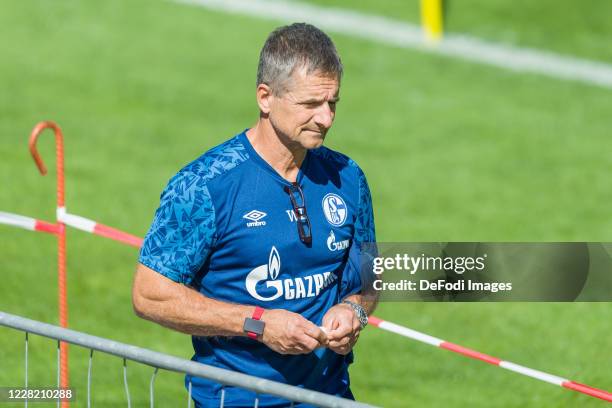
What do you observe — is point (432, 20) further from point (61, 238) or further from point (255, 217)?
point (255, 217)

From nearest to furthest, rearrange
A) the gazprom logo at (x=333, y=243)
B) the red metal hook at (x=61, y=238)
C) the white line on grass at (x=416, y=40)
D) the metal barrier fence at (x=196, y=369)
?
1. the metal barrier fence at (x=196, y=369)
2. the gazprom logo at (x=333, y=243)
3. the red metal hook at (x=61, y=238)
4. the white line on grass at (x=416, y=40)

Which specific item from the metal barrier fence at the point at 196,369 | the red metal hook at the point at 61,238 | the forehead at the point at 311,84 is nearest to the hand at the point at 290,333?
the metal barrier fence at the point at 196,369

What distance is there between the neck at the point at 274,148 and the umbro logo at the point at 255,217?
8.9 inches

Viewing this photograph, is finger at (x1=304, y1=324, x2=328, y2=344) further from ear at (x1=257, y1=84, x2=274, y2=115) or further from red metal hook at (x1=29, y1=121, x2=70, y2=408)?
red metal hook at (x1=29, y1=121, x2=70, y2=408)

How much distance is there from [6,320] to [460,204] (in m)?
9.18

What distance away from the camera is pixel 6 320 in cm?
472

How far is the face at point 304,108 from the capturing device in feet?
15.8

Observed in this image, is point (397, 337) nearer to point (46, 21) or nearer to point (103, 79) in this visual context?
point (103, 79)

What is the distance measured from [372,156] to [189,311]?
1023cm

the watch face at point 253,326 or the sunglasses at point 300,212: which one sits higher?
the sunglasses at point 300,212

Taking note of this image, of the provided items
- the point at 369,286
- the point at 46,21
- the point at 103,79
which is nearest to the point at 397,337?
the point at 369,286

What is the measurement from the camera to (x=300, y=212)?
4.94 m

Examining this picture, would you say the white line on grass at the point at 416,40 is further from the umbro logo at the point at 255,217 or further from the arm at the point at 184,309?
the arm at the point at 184,309

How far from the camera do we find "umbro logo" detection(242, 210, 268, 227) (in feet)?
15.8
